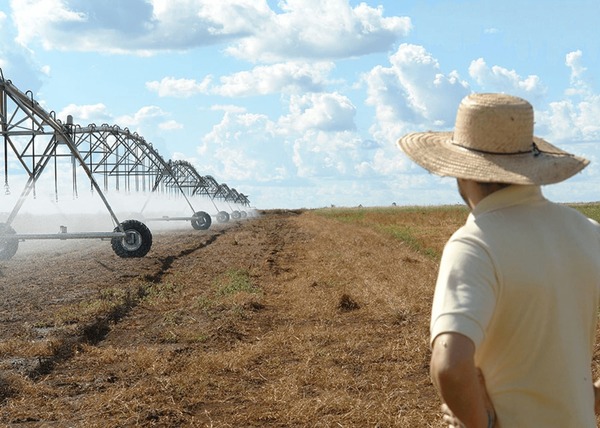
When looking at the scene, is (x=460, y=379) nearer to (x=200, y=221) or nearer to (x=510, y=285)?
(x=510, y=285)

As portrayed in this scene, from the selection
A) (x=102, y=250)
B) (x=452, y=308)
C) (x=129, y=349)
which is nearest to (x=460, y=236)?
(x=452, y=308)

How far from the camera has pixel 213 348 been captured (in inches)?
354

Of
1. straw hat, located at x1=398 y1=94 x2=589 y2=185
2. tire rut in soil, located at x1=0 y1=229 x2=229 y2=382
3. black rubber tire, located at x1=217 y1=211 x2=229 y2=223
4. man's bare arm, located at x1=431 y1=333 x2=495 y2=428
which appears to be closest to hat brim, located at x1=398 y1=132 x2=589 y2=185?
straw hat, located at x1=398 y1=94 x2=589 y2=185

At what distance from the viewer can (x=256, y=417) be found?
630 centimetres

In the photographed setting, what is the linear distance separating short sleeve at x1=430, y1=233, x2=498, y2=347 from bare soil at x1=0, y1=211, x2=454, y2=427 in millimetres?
4040

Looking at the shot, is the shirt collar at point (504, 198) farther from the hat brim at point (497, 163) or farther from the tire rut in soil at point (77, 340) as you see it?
the tire rut in soil at point (77, 340)

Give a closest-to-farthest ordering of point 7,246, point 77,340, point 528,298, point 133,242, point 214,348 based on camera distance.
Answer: point 528,298 < point 214,348 < point 77,340 < point 133,242 < point 7,246

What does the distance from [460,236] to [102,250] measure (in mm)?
20978

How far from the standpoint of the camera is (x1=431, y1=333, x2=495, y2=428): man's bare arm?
6.46ft

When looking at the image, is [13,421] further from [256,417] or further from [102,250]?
[102,250]

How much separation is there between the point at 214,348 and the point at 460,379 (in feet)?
23.5

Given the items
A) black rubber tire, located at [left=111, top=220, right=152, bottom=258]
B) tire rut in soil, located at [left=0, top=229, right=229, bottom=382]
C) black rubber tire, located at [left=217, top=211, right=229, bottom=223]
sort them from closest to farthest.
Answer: tire rut in soil, located at [left=0, top=229, right=229, bottom=382] < black rubber tire, located at [left=111, top=220, right=152, bottom=258] < black rubber tire, located at [left=217, top=211, right=229, bottom=223]

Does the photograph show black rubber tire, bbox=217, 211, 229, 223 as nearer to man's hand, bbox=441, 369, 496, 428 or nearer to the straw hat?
the straw hat

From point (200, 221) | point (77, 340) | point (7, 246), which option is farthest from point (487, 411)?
point (200, 221)
